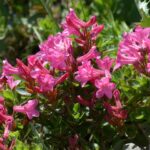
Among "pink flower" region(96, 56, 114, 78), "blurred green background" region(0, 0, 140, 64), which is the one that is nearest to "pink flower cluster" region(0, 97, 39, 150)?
"pink flower" region(96, 56, 114, 78)

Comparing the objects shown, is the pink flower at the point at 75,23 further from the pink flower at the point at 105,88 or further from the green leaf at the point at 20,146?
the green leaf at the point at 20,146

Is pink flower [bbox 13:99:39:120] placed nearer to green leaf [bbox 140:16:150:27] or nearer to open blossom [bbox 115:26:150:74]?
open blossom [bbox 115:26:150:74]

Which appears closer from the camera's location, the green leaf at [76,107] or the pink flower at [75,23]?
the green leaf at [76,107]

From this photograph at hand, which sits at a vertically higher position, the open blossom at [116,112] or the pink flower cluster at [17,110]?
the pink flower cluster at [17,110]

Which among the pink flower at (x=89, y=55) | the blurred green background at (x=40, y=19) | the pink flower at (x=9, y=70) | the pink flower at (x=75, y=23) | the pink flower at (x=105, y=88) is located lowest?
the blurred green background at (x=40, y=19)

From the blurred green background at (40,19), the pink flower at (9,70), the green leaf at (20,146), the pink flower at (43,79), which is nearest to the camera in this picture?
the green leaf at (20,146)

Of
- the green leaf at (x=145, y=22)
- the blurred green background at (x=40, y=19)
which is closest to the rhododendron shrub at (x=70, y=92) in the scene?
the green leaf at (x=145, y=22)
